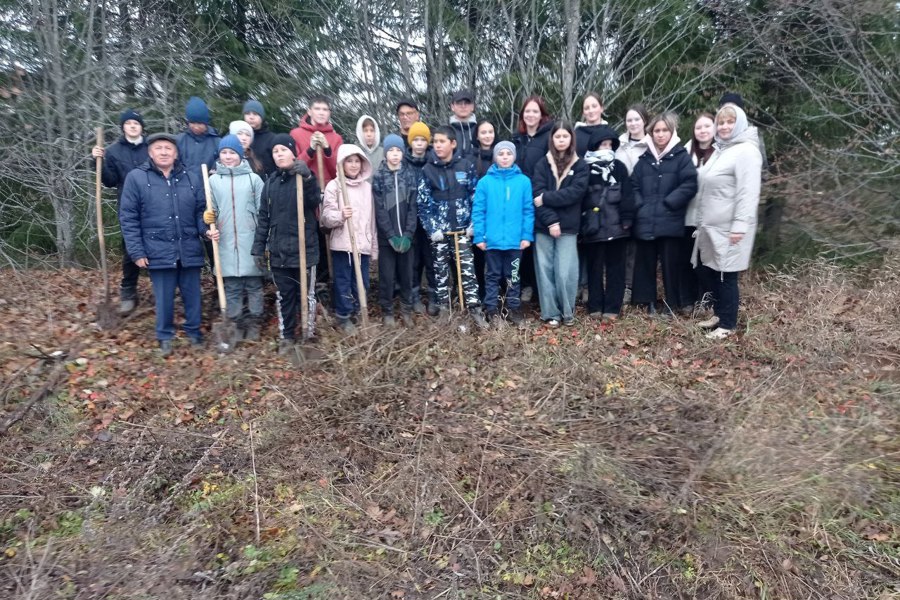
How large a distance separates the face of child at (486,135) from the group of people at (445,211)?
0.07 feet

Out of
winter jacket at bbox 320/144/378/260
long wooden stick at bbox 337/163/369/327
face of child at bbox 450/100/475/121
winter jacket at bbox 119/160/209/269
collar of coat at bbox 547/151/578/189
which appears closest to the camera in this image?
winter jacket at bbox 119/160/209/269

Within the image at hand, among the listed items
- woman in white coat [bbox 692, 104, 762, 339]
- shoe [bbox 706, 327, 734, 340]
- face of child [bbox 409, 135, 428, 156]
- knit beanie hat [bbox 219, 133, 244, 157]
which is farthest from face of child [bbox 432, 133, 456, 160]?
shoe [bbox 706, 327, 734, 340]

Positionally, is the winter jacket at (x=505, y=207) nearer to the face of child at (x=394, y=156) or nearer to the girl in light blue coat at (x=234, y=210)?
the face of child at (x=394, y=156)

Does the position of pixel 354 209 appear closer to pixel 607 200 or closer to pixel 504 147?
pixel 504 147

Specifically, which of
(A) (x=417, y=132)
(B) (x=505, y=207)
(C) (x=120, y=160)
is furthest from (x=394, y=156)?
(C) (x=120, y=160)

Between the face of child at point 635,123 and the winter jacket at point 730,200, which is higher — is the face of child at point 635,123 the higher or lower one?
the higher one

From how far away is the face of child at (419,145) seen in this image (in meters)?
5.90

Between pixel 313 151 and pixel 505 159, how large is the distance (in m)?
1.92

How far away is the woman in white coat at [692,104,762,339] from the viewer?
5.29 metres

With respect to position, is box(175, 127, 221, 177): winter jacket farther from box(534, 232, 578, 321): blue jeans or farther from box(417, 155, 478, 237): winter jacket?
box(534, 232, 578, 321): blue jeans

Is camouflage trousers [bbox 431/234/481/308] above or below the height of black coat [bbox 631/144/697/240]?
below

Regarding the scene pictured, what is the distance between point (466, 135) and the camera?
6293 millimetres

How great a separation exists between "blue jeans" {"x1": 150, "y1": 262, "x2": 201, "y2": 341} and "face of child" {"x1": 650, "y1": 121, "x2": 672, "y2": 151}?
14.4 feet

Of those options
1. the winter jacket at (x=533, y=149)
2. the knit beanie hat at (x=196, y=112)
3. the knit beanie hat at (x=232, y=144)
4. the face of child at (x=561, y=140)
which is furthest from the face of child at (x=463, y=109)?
the knit beanie hat at (x=196, y=112)
